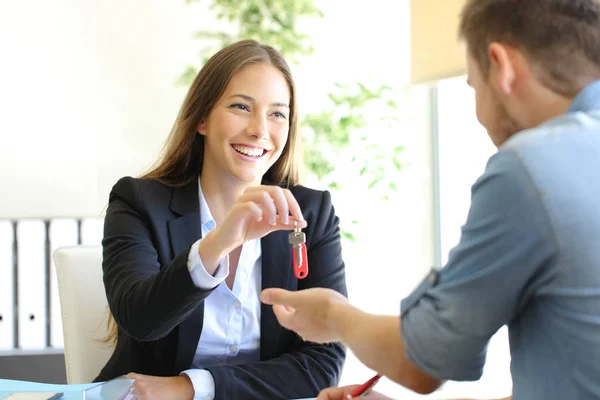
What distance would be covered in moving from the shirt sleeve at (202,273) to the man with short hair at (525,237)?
1.46 feet

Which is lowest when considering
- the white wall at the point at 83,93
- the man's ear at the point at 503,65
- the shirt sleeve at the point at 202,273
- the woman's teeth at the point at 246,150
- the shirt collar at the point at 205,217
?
the shirt sleeve at the point at 202,273

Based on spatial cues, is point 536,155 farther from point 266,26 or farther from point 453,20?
point 266,26

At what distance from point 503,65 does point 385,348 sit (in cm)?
37

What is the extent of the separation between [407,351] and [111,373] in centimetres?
97

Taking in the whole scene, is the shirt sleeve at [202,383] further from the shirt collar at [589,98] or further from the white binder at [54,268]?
the white binder at [54,268]

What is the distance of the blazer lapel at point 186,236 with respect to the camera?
4.95 feet

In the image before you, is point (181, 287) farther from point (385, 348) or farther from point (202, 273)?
point (385, 348)

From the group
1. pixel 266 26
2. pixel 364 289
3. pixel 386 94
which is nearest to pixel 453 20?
pixel 386 94

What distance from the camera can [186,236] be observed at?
1.62 meters

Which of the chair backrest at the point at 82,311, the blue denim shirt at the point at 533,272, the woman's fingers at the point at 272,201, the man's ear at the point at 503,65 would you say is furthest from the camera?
the chair backrest at the point at 82,311

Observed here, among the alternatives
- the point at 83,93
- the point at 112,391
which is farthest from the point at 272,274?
the point at 83,93

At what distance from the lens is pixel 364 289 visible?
3.91 meters

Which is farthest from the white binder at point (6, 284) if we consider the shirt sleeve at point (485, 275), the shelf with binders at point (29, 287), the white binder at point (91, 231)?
the shirt sleeve at point (485, 275)

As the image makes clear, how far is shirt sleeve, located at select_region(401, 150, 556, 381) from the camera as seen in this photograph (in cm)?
70
